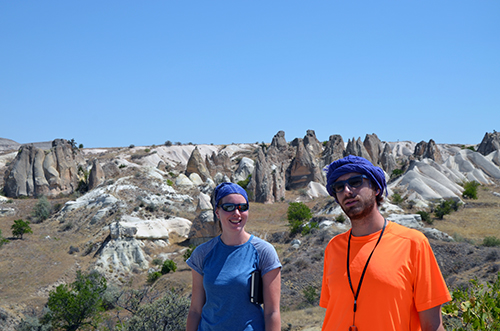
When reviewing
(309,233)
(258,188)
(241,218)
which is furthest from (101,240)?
(241,218)

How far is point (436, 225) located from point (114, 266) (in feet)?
64.4

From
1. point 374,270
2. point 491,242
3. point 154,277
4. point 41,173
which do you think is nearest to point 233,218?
point 374,270

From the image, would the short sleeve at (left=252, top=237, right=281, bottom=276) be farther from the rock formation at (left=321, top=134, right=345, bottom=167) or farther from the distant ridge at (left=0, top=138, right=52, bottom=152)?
the distant ridge at (left=0, top=138, right=52, bottom=152)

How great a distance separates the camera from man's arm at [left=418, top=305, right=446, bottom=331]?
213cm

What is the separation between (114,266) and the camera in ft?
73.7

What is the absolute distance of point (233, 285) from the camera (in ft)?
9.63

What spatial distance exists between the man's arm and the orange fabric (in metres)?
0.03

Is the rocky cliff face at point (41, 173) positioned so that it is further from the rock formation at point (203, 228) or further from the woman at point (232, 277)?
the woman at point (232, 277)

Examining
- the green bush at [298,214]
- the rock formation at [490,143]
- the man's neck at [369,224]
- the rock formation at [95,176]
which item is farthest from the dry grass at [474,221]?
the rock formation at [490,143]

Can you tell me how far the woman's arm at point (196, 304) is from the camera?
3133 mm

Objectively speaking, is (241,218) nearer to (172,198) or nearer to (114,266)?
(114,266)

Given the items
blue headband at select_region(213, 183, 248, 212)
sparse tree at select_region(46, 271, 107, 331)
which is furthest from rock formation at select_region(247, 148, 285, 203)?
blue headband at select_region(213, 183, 248, 212)

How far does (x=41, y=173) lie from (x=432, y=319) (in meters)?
47.6

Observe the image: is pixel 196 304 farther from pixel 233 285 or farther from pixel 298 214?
pixel 298 214
